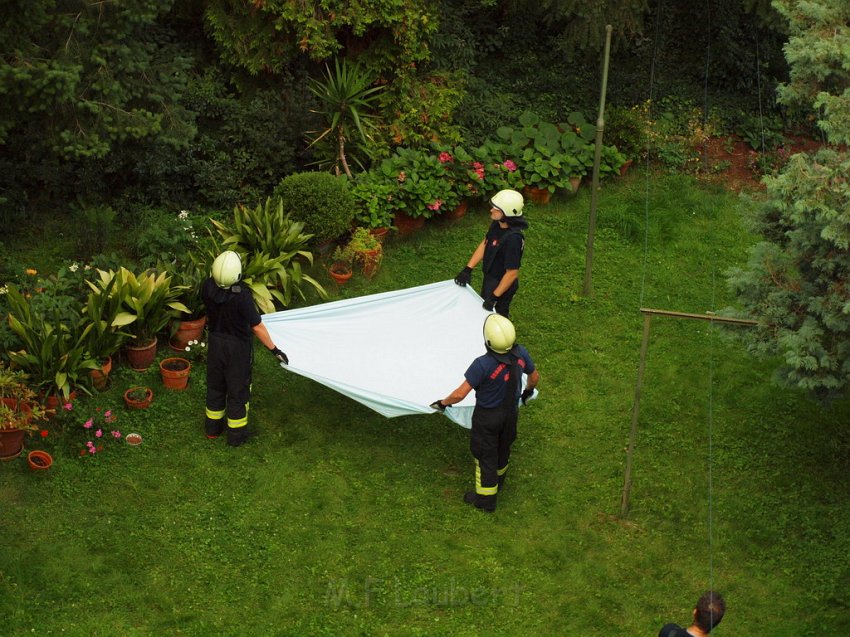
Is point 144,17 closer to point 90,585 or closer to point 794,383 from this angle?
point 90,585

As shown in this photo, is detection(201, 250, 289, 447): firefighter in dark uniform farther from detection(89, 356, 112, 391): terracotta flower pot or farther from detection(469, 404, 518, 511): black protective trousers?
detection(469, 404, 518, 511): black protective trousers

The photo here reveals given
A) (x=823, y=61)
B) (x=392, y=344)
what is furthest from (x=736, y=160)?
(x=392, y=344)

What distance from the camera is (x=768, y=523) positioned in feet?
27.3

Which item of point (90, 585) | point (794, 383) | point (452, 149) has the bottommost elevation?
point (90, 585)

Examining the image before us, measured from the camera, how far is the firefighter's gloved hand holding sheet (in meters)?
8.57

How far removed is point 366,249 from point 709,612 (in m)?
5.91

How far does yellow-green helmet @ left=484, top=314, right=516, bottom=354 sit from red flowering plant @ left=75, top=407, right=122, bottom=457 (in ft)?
10.7

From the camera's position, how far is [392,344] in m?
9.18

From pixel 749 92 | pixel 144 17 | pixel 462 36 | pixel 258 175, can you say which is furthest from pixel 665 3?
pixel 144 17

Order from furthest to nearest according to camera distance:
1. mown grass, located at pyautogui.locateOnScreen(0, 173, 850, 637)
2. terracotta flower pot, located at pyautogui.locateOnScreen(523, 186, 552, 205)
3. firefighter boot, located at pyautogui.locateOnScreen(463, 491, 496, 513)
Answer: terracotta flower pot, located at pyautogui.locateOnScreen(523, 186, 552, 205) → firefighter boot, located at pyautogui.locateOnScreen(463, 491, 496, 513) → mown grass, located at pyautogui.locateOnScreen(0, 173, 850, 637)

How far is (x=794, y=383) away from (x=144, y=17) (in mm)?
6227

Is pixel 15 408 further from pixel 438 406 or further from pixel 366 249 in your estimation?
pixel 366 249

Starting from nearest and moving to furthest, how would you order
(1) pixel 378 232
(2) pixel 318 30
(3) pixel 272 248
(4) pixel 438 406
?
(4) pixel 438 406, (3) pixel 272 248, (1) pixel 378 232, (2) pixel 318 30

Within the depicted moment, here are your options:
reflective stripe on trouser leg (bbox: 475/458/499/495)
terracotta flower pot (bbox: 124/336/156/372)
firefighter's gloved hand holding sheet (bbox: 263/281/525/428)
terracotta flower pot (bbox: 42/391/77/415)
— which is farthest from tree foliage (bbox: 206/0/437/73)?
reflective stripe on trouser leg (bbox: 475/458/499/495)
